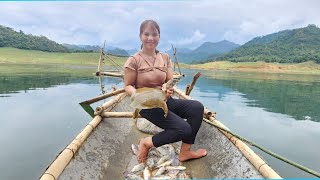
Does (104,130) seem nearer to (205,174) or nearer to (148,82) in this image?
(148,82)

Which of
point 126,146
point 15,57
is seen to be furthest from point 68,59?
point 126,146

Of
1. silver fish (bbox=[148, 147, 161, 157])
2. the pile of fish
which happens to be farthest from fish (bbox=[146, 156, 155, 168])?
silver fish (bbox=[148, 147, 161, 157])

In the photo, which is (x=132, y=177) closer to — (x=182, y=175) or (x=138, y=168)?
(x=138, y=168)

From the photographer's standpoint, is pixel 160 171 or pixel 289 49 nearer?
pixel 160 171

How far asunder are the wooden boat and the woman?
542 millimetres

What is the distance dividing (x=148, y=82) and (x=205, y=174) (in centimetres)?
193

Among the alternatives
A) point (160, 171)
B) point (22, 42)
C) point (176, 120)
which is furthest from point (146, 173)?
point (22, 42)

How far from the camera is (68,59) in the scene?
10488 cm

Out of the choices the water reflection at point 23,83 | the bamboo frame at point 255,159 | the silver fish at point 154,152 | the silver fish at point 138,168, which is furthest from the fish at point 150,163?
the water reflection at point 23,83

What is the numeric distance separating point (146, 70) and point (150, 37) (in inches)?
22.5

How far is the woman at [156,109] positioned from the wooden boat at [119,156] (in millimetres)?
542

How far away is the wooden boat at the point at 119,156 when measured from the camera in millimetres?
4395

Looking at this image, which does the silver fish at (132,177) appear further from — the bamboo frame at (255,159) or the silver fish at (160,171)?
the bamboo frame at (255,159)

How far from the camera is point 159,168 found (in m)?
5.47
